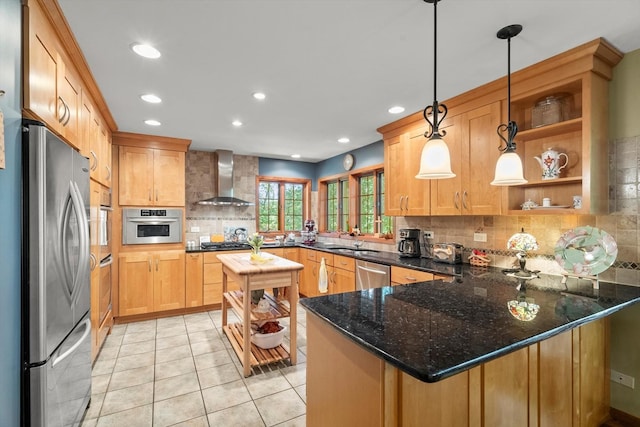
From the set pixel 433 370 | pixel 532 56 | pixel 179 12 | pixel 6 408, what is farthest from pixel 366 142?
pixel 6 408

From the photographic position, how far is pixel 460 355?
3.06 feet

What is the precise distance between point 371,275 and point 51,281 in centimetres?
268

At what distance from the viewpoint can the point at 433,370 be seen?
2.75 ft

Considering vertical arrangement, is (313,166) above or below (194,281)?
above

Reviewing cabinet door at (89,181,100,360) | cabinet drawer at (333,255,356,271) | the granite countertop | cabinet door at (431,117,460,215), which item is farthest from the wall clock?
cabinet door at (89,181,100,360)

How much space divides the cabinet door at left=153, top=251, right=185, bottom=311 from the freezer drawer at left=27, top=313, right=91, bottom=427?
6.59 feet

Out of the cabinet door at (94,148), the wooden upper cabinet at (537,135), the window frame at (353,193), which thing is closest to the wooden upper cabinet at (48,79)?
the cabinet door at (94,148)

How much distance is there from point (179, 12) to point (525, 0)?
1.75 metres

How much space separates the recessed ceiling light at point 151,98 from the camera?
8.70 ft

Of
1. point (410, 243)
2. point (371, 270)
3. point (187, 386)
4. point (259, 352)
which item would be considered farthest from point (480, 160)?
point (187, 386)

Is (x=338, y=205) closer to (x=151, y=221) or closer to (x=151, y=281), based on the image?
(x=151, y=221)

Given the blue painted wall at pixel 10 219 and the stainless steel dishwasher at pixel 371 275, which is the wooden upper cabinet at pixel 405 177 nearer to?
the stainless steel dishwasher at pixel 371 275

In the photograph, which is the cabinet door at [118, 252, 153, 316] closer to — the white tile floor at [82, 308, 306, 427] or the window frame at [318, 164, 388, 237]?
the white tile floor at [82, 308, 306, 427]

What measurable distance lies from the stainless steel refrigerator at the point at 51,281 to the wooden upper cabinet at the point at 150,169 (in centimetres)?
221
